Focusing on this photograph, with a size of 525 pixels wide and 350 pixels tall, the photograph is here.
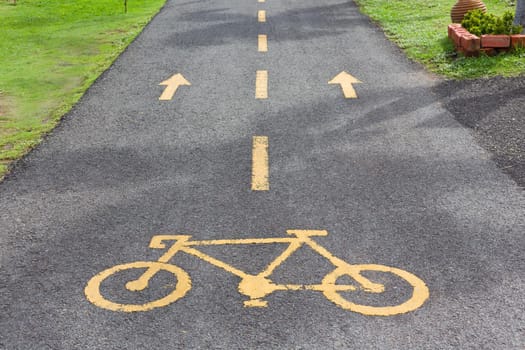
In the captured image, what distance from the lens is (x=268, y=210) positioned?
6656 mm

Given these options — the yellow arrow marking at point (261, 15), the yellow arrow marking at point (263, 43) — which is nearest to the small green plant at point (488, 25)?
the yellow arrow marking at point (263, 43)

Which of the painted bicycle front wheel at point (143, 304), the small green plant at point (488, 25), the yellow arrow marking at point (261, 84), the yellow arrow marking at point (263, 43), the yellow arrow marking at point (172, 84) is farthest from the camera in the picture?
the yellow arrow marking at point (263, 43)

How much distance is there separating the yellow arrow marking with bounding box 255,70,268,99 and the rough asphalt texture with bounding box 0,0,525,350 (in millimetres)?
137

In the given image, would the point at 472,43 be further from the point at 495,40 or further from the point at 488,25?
the point at 488,25

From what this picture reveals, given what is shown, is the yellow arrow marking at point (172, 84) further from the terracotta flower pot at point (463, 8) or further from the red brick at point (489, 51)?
the terracotta flower pot at point (463, 8)

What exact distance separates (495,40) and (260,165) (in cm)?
669

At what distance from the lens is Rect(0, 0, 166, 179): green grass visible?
32.9 ft

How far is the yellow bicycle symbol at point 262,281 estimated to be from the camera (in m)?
4.97

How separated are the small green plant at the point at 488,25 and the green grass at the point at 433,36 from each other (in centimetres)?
57

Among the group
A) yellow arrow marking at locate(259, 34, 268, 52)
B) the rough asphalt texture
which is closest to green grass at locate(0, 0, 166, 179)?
the rough asphalt texture

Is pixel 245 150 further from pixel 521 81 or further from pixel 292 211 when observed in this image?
pixel 521 81

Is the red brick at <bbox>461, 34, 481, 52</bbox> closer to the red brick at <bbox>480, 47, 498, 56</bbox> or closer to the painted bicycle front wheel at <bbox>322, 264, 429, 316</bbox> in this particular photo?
the red brick at <bbox>480, 47, 498, 56</bbox>

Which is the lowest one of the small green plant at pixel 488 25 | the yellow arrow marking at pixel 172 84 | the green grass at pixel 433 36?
the yellow arrow marking at pixel 172 84

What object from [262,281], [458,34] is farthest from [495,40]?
[262,281]
